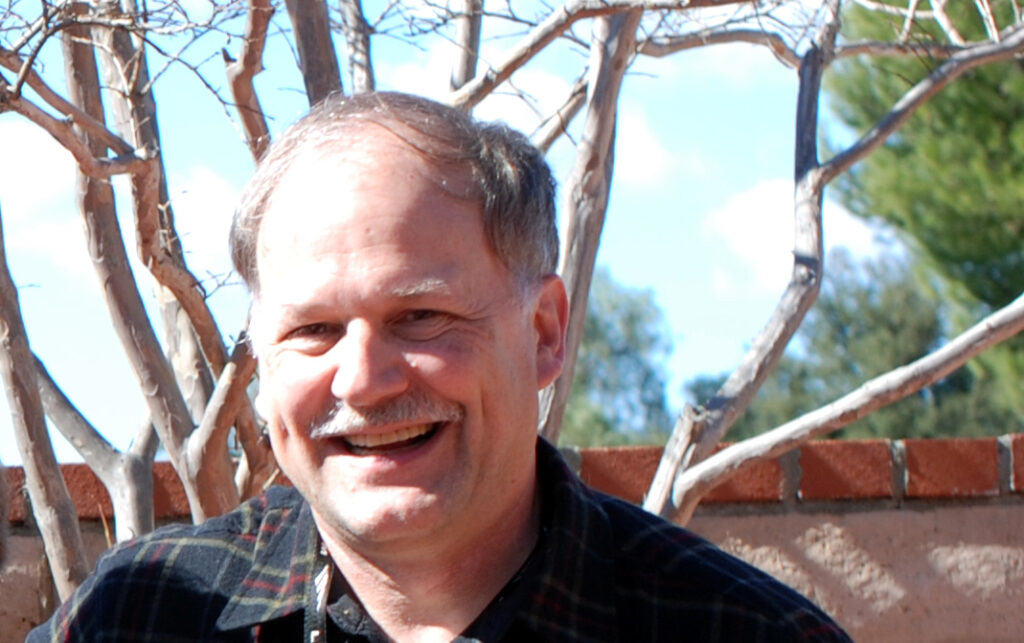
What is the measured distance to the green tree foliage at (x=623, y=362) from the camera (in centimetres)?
2323

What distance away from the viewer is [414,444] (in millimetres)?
1420

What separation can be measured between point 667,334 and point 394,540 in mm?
23575

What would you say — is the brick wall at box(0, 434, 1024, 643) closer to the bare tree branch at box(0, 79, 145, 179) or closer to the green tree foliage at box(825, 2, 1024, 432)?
the bare tree branch at box(0, 79, 145, 179)

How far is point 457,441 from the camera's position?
1.42 metres

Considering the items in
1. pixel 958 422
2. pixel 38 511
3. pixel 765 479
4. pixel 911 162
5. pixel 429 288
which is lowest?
pixel 958 422

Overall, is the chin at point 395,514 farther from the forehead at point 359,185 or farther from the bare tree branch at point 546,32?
the bare tree branch at point 546,32

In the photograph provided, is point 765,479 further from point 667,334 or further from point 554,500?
point 667,334

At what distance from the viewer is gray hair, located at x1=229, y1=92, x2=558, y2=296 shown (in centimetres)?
147

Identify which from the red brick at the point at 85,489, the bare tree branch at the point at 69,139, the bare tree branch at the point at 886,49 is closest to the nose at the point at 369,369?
the bare tree branch at the point at 69,139

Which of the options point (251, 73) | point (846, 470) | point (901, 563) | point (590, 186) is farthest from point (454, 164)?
point (901, 563)

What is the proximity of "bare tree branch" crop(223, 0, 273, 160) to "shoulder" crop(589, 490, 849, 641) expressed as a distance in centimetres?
154

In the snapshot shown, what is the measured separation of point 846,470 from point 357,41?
1.95 metres

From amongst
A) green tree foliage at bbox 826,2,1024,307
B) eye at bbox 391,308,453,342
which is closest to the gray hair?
eye at bbox 391,308,453,342

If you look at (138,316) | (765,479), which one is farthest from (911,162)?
(138,316)
